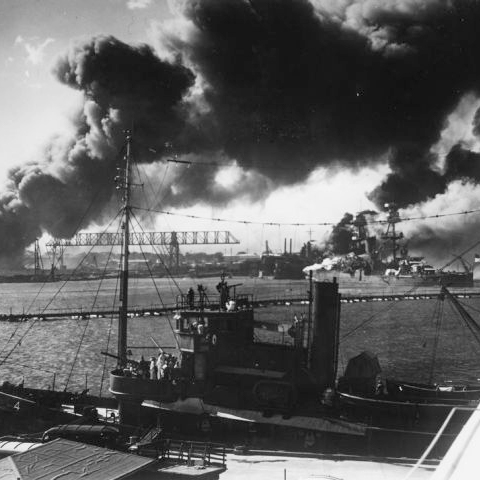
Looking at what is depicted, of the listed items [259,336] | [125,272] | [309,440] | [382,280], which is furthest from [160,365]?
[382,280]

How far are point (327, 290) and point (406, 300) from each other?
75.8 metres

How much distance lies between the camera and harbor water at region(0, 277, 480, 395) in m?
36.3

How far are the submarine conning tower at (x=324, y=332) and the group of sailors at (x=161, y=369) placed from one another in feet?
16.6

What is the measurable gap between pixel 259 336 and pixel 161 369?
3122 cm

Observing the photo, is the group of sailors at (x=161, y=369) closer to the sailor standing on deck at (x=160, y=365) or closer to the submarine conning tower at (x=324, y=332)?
the sailor standing on deck at (x=160, y=365)

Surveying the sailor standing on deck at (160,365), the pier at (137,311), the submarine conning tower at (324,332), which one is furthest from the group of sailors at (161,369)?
the pier at (137,311)

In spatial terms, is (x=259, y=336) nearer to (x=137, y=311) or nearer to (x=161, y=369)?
(x=137, y=311)

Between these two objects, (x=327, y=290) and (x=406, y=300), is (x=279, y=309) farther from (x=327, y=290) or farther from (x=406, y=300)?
(x=327, y=290)

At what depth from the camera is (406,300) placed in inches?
3533

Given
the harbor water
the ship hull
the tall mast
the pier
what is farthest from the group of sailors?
the ship hull

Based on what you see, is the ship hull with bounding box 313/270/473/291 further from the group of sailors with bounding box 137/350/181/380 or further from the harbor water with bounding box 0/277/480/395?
the group of sailors with bounding box 137/350/181/380

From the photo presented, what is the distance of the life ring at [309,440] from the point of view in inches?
671

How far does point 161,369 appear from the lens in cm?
1922

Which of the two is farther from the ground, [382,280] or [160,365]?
[382,280]
